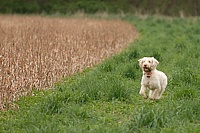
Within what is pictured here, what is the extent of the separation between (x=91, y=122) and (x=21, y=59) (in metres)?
3.43

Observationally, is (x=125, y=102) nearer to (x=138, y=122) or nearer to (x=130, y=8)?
(x=138, y=122)

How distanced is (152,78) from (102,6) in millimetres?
34539

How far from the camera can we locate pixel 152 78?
6703 mm

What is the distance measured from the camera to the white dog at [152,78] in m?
6.60

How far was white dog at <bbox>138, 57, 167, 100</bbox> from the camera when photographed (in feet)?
21.6

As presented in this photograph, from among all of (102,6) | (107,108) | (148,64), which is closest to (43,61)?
(107,108)

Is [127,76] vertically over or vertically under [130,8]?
under

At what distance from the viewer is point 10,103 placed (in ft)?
20.7

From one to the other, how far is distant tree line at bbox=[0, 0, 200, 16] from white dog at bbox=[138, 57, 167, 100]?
30.0 m

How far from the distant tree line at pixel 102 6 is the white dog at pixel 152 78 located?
1181 inches

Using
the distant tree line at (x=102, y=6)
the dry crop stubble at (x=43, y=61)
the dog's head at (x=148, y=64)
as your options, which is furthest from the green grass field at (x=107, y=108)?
the distant tree line at (x=102, y=6)

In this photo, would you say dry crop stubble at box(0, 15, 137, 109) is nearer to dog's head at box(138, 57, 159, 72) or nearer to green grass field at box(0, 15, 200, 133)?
green grass field at box(0, 15, 200, 133)

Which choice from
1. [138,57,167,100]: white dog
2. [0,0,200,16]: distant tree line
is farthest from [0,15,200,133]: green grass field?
[0,0,200,16]: distant tree line

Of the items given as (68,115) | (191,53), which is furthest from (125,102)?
(191,53)
